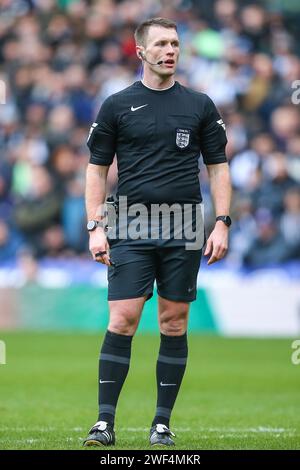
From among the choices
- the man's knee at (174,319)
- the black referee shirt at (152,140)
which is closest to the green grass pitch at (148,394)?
the man's knee at (174,319)

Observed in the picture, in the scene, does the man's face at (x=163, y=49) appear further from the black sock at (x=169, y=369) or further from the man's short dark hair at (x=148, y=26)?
the black sock at (x=169, y=369)

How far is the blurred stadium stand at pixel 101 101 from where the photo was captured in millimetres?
16250

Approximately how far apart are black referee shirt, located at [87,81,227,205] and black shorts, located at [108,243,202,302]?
0.30 metres

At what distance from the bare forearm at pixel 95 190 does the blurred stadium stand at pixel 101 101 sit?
351 inches

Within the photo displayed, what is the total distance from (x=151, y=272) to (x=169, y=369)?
611 mm

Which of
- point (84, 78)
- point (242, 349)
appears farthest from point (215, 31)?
point (242, 349)

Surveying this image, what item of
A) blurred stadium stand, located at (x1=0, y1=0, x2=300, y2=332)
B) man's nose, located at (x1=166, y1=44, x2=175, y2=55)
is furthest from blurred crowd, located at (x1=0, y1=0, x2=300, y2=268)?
man's nose, located at (x1=166, y1=44, x2=175, y2=55)

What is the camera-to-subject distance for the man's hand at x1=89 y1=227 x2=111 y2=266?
22.4 ft

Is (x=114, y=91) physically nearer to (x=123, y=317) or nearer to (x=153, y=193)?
(x=153, y=193)

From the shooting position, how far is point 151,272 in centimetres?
692

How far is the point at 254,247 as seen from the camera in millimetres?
16188

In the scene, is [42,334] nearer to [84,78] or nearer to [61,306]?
[61,306]

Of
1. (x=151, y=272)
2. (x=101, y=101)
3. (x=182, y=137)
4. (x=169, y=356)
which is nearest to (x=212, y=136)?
(x=182, y=137)

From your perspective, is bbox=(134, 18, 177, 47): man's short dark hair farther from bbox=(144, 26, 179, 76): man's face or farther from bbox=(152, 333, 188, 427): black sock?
bbox=(152, 333, 188, 427): black sock
